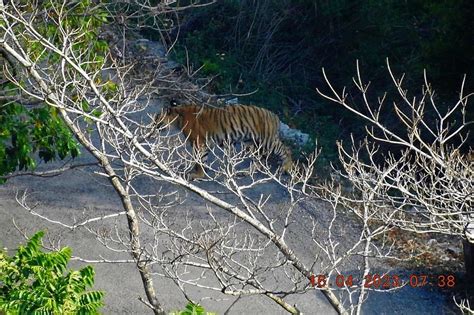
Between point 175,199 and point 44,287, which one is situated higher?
point 44,287

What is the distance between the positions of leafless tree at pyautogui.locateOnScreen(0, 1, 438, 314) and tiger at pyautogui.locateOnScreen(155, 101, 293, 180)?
0.51 m

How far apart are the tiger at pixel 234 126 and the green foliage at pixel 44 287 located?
233 inches

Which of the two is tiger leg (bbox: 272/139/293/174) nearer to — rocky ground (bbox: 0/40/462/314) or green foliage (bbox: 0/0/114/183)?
rocky ground (bbox: 0/40/462/314)

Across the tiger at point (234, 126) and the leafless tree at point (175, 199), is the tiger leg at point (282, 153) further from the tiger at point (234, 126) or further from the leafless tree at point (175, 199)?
the leafless tree at point (175, 199)

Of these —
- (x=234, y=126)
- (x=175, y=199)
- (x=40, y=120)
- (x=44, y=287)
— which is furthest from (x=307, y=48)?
(x=44, y=287)

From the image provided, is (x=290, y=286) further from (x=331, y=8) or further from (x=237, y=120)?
(x=331, y=8)

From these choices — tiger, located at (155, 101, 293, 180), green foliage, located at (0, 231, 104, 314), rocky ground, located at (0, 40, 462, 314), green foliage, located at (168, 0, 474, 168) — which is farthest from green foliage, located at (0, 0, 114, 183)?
green foliage, located at (168, 0, 474, 168)

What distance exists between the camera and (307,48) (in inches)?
702

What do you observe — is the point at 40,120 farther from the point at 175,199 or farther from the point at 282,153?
the point at 282,153

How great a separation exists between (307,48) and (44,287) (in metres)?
12.6

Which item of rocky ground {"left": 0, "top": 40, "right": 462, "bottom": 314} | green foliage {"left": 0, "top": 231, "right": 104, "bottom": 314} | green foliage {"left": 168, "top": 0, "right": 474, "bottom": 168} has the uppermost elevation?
green foliage {"left": 0, "top": 231, "right": 104, "bottom": 314}

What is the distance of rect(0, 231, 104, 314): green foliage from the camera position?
5.88m

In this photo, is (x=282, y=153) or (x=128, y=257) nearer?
(x=128, y=257)

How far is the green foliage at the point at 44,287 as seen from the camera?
588 centimetres
